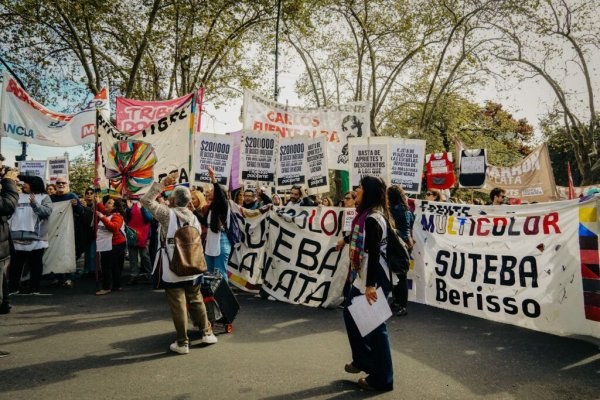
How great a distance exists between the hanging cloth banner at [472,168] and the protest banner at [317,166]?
192 inches

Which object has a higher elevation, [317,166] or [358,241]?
[317,166]

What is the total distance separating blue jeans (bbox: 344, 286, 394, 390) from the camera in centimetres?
358

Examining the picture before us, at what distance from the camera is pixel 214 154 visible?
8.56 meters

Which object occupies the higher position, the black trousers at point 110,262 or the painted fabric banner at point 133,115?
the painted fabric banner at point 133,115

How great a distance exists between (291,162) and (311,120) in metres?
1.55

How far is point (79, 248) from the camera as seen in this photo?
904 centimetres

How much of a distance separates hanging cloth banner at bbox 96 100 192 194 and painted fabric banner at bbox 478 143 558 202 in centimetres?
780

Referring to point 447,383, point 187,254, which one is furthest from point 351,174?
point 447,383

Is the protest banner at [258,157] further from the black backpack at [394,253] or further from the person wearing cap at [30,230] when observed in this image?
the black backpack at [394,253]

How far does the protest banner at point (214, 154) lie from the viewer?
854 centimetres

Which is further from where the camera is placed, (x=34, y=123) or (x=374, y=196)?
(x=34, y=123)

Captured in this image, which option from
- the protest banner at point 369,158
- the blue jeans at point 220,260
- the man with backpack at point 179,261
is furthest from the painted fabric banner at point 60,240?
the protest banner at point 369,158

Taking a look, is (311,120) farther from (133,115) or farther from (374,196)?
(374,196)

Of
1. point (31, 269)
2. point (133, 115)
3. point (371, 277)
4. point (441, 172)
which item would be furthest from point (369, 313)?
point (441, 172)
